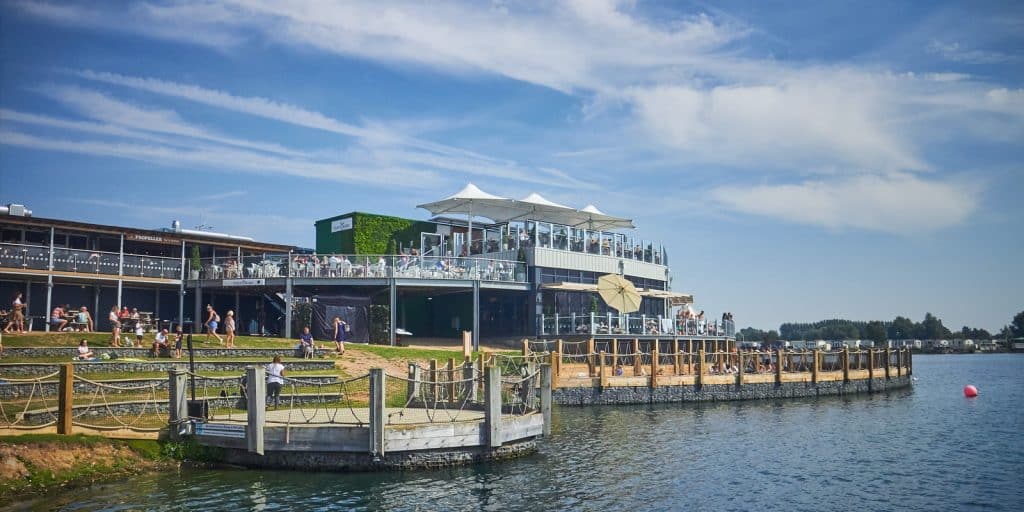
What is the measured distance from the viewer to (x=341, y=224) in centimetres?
4712

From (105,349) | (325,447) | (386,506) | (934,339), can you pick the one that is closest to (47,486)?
(325,447)

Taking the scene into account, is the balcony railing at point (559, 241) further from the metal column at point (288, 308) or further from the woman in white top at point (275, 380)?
the woman in white top at point (275, 380)

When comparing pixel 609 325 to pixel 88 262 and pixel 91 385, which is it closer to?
pixel 91 385

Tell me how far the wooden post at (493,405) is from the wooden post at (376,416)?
2573 mm

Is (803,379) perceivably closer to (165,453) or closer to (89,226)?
(165,453)

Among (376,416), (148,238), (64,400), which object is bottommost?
(376,416)

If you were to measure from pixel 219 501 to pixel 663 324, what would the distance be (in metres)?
30.2

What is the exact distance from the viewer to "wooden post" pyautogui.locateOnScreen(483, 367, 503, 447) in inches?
735

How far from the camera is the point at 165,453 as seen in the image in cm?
1819

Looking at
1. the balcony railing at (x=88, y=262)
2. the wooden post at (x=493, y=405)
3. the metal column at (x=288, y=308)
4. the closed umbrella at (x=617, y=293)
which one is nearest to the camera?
the wooden post at (x=493, y=405)

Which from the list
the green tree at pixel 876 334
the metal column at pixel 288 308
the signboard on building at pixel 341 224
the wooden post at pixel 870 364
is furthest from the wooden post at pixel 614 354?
the green tree at pixel 876 334

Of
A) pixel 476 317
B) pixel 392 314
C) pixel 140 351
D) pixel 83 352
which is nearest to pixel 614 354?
pixel 476 317

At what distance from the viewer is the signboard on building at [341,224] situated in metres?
46.4

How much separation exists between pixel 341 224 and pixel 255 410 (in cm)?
3035
